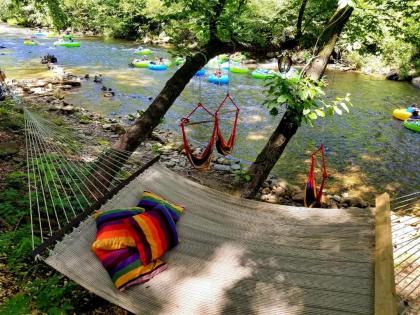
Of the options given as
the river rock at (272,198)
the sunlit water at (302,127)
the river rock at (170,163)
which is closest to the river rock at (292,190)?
the river rock at (272,198)

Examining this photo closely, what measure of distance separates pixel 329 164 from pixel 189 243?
4.86m

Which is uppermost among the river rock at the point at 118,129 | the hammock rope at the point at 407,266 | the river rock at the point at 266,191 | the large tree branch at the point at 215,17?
the large tree branch at the point at 215,17

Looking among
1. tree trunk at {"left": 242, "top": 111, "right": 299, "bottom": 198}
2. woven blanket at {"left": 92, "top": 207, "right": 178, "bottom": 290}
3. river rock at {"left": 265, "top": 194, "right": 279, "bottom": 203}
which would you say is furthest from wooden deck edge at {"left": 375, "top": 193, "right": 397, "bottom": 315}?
river rock at {"left": 265, "top": 194, "right": 279, "bottom": 203}

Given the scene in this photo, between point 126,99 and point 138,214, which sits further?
point 126,99

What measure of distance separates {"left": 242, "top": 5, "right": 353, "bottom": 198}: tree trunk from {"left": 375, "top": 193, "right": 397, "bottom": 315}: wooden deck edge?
111cm

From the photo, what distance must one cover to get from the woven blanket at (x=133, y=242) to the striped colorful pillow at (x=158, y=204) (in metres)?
0.12

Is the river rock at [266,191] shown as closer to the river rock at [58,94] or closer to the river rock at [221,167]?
the river rock at [221,167]

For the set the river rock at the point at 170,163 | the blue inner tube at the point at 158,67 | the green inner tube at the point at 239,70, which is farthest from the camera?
the green inner tube at the point at 239,70

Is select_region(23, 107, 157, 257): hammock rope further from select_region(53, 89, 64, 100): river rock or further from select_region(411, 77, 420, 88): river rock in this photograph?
select_region(411, 77, 420, 88): river rock

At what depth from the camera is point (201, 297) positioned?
6.69 ft

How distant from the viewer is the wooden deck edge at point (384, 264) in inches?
69.8

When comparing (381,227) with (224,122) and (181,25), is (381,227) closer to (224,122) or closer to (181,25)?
(181,25)

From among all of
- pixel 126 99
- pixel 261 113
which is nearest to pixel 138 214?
pixel 261 113

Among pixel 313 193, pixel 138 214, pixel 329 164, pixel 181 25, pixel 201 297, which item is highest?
pixel 181 25
